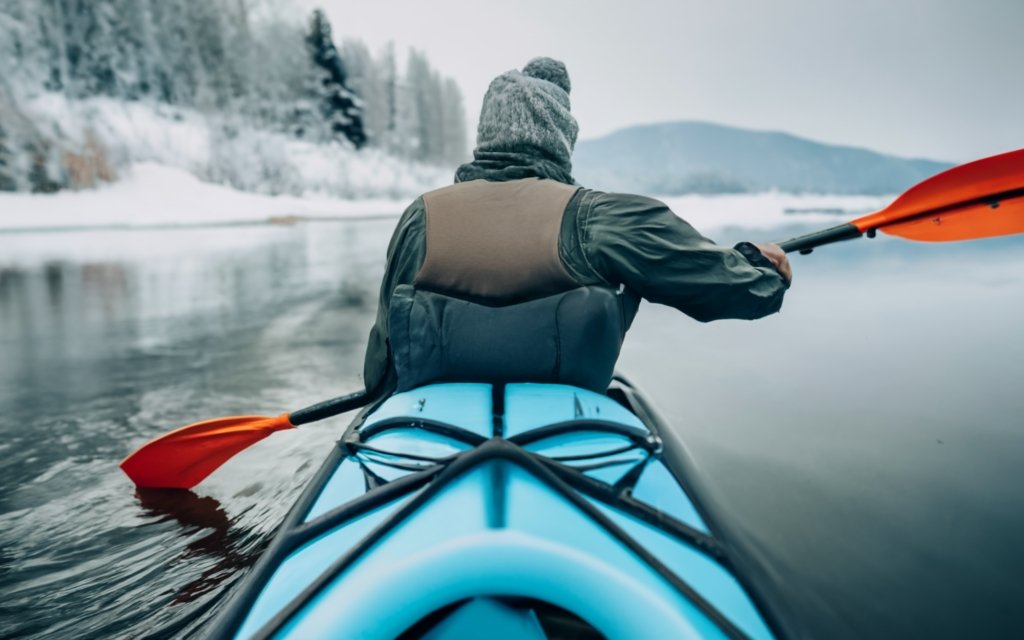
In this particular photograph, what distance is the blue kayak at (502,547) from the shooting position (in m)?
0.93

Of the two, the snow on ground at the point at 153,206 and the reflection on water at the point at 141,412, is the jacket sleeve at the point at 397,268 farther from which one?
the snow on ground at the point at 153,206

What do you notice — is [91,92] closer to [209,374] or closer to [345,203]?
[345,203]

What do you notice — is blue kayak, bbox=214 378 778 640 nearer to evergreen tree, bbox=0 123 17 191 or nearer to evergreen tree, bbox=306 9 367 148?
evergreen tree, bbox=0 123 17 191

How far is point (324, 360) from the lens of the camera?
197 inches

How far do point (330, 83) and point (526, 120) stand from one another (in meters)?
38.6

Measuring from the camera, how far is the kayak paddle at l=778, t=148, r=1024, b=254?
2.91 meters

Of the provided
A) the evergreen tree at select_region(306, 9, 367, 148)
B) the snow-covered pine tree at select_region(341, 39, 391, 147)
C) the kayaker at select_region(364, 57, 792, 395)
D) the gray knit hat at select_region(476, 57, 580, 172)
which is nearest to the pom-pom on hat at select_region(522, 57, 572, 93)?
the gray knit hat at select_region(476, 57, 580, 172)

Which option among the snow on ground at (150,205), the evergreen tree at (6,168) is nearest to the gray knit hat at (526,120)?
the snow on ground at (150,205)

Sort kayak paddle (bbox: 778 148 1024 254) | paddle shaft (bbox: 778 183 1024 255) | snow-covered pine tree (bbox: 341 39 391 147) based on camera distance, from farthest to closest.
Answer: snow-covered pine tree (bbox: 341 39 391 147)
kayak paddle (bbox: 778 148 1024 254)
paddle shaft (bbox: 778 183 1024 255)

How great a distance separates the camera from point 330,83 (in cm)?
3572

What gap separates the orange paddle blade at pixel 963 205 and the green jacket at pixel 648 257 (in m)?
1.74

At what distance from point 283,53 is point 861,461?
133 ft

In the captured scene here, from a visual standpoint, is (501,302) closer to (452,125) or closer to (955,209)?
(955,209)

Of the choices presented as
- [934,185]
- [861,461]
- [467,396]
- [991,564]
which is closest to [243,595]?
[467,396]
